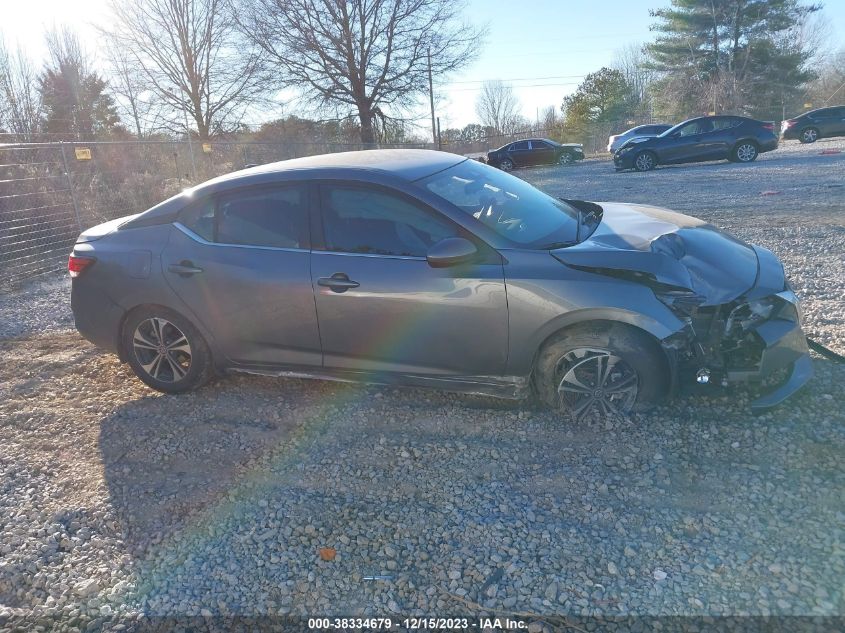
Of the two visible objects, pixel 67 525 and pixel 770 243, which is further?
pixel 770 243

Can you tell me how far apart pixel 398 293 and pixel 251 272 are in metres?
1.04

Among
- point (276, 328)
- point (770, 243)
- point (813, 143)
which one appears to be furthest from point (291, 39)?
point (276, 328)

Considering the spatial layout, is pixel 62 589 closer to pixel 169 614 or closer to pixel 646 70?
pixel 169 614

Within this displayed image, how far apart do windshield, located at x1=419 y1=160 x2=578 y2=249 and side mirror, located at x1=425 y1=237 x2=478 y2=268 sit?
0.86 feet

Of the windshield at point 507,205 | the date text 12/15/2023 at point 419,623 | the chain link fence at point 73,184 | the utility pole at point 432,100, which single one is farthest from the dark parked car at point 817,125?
the date text 12/15/2023 at point 419,623

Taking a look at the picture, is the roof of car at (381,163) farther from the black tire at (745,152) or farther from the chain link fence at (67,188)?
the black tire at (745,152)

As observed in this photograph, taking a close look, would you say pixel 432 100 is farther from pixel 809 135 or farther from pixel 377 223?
pixel 377 223

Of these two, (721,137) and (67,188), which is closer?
(67,188)

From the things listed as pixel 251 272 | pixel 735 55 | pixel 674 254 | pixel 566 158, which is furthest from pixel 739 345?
pixel 735 55

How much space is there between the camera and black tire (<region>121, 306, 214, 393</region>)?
4.33 meters

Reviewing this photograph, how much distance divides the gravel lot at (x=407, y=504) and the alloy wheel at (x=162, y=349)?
0.66 feet

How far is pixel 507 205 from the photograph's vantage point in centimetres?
413

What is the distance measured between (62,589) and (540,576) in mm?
2072

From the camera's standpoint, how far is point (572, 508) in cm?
292
